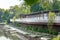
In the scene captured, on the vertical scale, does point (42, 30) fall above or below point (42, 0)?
below

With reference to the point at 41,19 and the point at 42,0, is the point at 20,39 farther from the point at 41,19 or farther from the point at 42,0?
the point at 42,0

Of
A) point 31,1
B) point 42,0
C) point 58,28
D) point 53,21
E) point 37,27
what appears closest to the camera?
point 31,1

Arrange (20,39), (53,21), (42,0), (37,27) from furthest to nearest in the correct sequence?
(37,27), (20,39), (53,21), (42,0)

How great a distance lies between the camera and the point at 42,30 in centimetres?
938

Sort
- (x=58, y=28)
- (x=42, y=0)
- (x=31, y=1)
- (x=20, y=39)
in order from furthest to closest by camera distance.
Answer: (x=20, y=39)
(x=58, y=28)
(x=42, y=0)
(x=31, y=1)

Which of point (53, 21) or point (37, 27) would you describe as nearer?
point (53, 21)

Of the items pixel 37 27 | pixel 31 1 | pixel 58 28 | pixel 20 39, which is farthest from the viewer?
pixel 37 27

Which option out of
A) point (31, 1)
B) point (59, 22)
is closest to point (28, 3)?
point (31, 1)

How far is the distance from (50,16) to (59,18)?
793 mm

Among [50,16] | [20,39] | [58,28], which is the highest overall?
[50,16]

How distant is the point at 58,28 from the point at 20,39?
226cm

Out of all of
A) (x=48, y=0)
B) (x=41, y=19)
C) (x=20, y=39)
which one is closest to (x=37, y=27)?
(x=20, y=39)

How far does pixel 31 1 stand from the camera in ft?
2.87

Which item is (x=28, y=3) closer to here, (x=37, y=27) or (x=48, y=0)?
(x=48, y=0)
